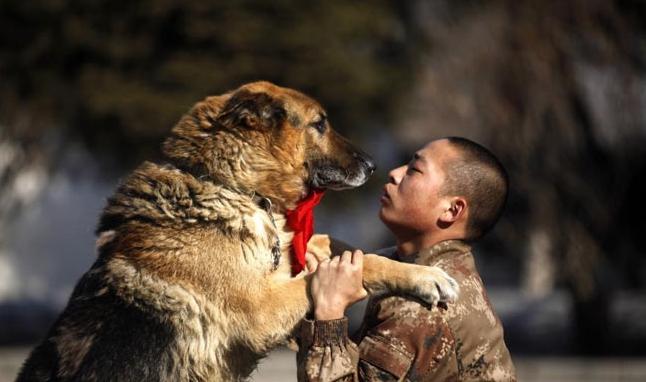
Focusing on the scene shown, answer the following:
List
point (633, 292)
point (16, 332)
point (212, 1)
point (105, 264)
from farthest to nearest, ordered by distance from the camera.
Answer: point (16, 332) < point (633, 292) < point (212, 1) < point (105, 264)

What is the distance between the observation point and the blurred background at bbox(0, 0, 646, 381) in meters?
17.4

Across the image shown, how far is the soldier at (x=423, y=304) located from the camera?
3.79 metres

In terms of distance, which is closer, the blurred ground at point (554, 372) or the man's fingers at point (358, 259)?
the man's fingers at point (358, 259)

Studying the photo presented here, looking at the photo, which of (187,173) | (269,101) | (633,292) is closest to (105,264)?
(187,173)

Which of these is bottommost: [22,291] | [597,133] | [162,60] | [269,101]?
[22,291]

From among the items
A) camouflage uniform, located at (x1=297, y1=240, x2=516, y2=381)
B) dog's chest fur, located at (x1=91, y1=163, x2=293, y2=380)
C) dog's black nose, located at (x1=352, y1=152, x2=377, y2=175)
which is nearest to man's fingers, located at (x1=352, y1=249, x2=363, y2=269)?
camouflage uniform, located at (x1=297, y1=240, x2=516, y2=381)

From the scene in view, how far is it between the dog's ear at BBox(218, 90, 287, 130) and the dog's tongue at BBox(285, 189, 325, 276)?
38 cm

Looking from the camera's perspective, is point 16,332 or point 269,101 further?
point 16,332

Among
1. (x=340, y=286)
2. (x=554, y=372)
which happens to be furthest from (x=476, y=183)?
(x=554, y=372)

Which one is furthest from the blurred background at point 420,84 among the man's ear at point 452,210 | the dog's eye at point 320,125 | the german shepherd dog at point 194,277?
the man's ear at point 452,210

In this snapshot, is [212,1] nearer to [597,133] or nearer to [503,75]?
[503,75]

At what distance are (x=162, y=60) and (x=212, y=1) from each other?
134cm

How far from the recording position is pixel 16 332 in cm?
2266

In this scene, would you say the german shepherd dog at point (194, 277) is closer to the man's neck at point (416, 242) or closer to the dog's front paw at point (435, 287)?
the dog's front paw at point (435, 287)
